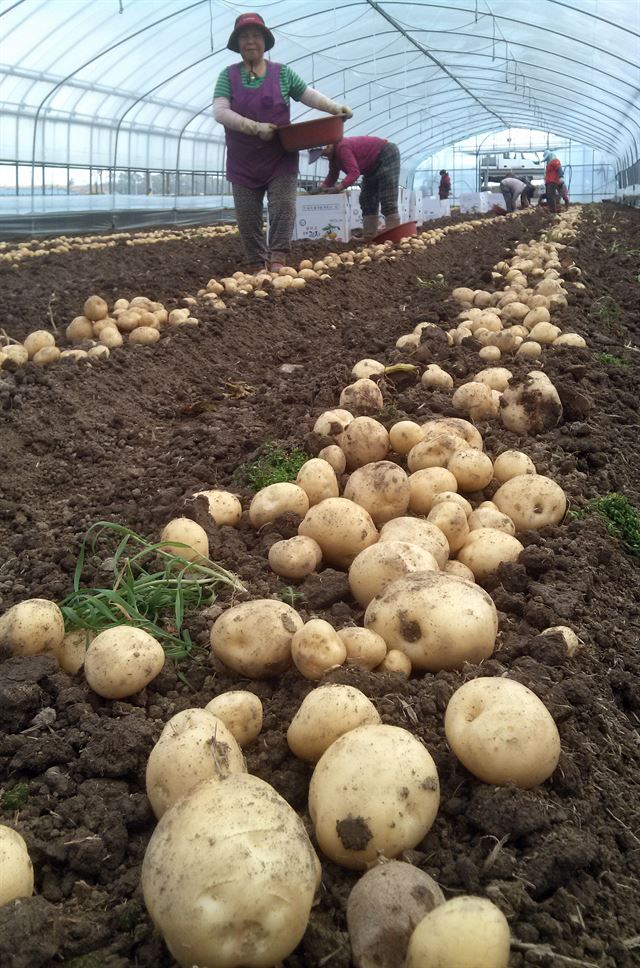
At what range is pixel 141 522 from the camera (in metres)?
3.52

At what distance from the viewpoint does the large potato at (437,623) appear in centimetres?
232

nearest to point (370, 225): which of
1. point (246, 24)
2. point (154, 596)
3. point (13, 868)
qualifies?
point (246, 24)

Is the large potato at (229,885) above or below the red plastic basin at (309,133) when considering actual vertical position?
below

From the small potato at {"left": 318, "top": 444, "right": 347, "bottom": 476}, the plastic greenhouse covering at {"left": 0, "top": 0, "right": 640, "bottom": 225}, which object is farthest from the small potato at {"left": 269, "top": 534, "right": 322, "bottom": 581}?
the plastic greenhouse covering at {"left": 0, "top": 0, "right": 640, "bottom": 225}

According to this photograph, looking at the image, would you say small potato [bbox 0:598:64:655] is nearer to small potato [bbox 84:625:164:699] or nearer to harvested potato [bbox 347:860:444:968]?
small potato [bbox 84:625:164:699]

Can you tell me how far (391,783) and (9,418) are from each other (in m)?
3.83

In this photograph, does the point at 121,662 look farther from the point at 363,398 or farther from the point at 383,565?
the point at 363,398

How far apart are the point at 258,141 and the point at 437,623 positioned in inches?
319

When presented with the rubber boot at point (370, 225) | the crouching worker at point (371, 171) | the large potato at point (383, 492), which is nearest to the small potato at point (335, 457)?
the large potato at point (383, 492)

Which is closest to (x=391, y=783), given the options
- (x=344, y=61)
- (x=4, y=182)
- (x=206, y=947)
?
(x=206, y=947)

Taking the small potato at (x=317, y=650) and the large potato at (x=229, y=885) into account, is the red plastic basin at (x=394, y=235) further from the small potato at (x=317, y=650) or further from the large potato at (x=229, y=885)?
the large potato at (x=229, y=885)

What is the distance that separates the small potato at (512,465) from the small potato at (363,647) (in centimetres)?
133

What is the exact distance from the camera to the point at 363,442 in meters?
3.53

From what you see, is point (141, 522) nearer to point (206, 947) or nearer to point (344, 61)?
point (206, 947)
